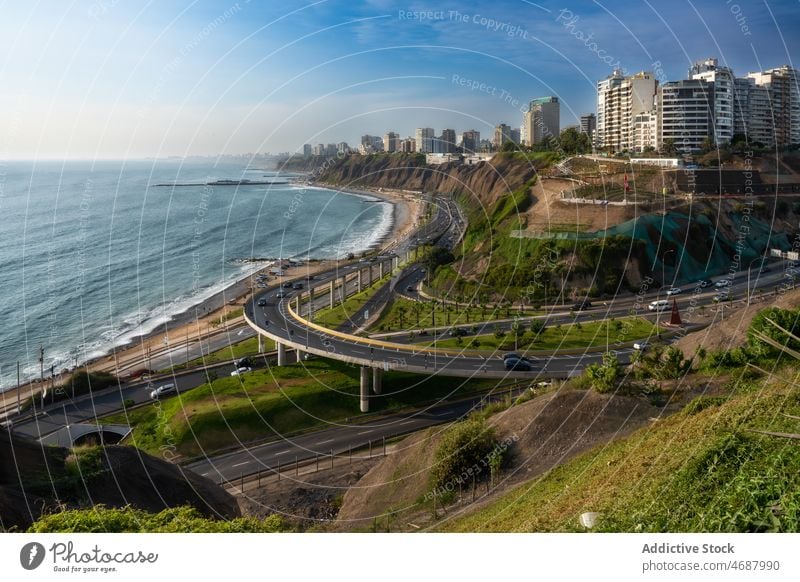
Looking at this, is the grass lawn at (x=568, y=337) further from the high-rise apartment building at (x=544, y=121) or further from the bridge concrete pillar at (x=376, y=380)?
the high-rise apartment building at (x=544, y=121)

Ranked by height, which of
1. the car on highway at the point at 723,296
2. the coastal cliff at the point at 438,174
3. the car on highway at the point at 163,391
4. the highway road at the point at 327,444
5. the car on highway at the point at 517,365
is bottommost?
the highway road at the point at 327,444

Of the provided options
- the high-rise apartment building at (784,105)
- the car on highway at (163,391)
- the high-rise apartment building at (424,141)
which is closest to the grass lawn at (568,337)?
the car on highway at (163,391)

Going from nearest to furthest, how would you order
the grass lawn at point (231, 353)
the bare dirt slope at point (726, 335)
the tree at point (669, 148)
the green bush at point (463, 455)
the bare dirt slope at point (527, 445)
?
the bare dirt slope at point (527, 445), the green bush at point (463, 455), the bare dirt slope at point (726, 335), the grass lawn at point (231, 353), the tree at point (669, 148)

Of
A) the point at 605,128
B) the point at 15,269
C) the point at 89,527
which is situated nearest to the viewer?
the point at 89,527

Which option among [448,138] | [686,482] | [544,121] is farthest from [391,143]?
[686,482]

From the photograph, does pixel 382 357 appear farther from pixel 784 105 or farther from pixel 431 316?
pixel 784 105

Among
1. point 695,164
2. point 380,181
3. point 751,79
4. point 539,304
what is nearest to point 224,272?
point 539,304

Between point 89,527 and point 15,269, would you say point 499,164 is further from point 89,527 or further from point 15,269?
point 89,527
